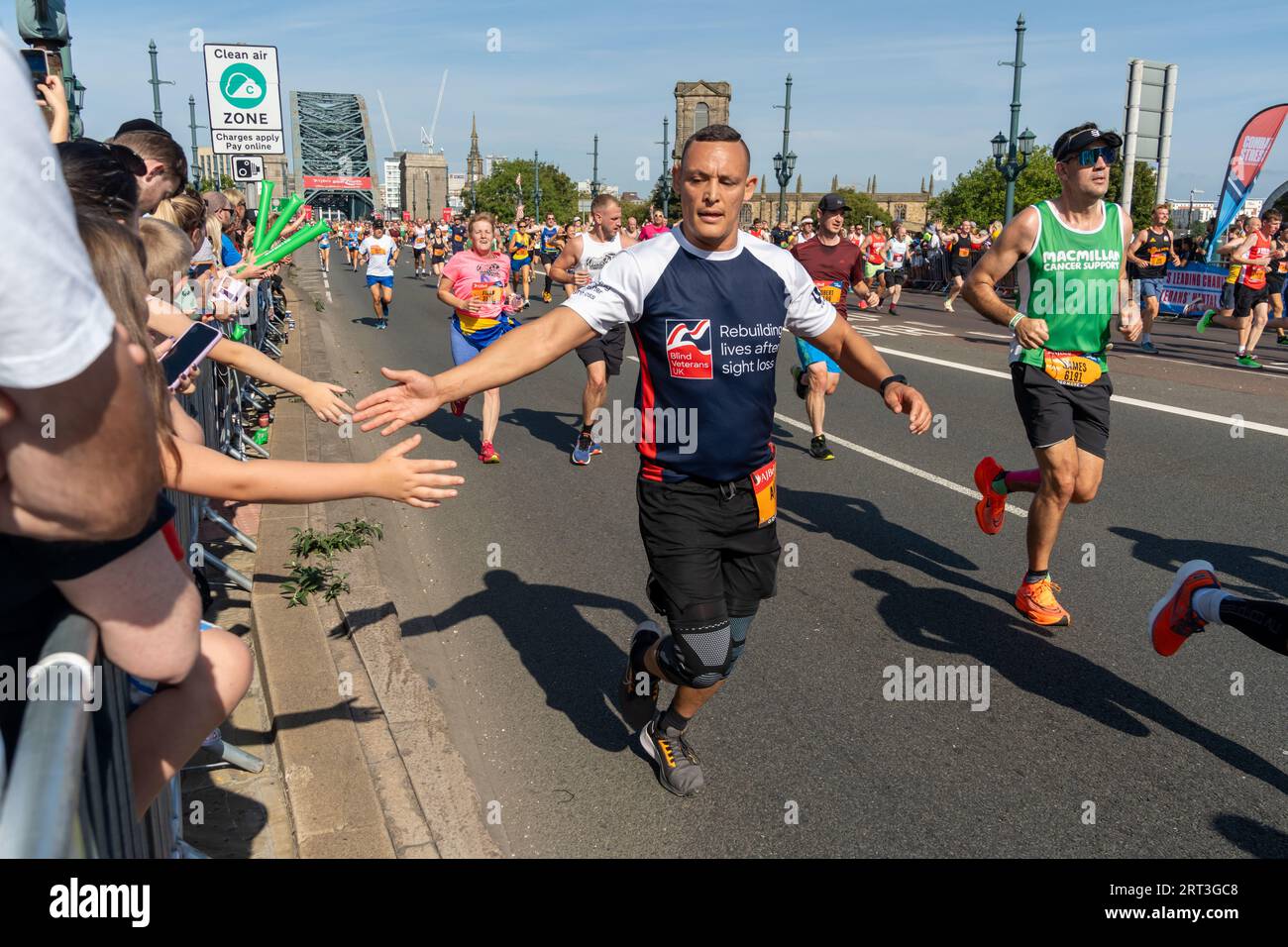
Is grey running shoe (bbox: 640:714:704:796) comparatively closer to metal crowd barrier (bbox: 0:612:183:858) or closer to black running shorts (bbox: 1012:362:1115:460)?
metal crowd barrier (bbox: 0:612:183:858)

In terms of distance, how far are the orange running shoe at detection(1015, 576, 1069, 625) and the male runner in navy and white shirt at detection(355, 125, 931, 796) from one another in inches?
77.5

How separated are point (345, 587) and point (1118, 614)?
3.74 meters

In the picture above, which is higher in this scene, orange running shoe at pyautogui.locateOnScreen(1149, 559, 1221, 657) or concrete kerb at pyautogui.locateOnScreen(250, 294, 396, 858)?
orange running shoe at pyautogui.locateOnScreen(1149, 559, 1221, 657)

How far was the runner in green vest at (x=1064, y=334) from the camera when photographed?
5.10 metres

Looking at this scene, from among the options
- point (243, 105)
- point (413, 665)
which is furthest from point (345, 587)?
point (243, 105)

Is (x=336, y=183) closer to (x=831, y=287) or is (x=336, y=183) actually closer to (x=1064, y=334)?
(x=831, y=287)


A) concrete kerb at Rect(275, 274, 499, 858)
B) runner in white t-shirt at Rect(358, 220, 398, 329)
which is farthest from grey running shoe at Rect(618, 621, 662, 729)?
runner in white t-shirt at Rect(358, 220, 398, 329)

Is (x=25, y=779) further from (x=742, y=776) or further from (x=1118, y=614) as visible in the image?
(x=1118, y=614)

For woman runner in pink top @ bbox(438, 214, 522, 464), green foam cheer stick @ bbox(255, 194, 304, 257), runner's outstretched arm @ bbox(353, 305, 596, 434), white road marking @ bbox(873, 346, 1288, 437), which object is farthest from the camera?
white road marking @ bbox(873, 346, 1288, 437)

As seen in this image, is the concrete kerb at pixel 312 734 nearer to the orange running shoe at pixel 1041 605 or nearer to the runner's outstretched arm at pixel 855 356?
the runner's outstretched arm at pixel 855 356

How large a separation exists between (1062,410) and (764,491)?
2179mm

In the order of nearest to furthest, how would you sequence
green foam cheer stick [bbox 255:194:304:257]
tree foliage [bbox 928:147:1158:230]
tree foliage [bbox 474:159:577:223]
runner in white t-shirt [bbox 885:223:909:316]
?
green foam cheer stick [bbox 255:194:304:257], runner in white t-shirt [bbox 885:223:909:316], tree foliage [bbox 928:147:1158:230], tree foliage [bbox 474:159:577:223]

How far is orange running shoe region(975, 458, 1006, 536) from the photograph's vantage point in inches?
236

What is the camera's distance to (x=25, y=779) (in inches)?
58.7
